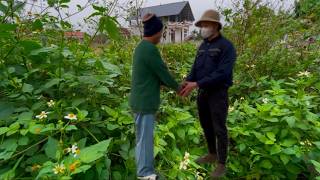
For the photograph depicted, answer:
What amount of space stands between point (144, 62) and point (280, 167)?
6.35ft

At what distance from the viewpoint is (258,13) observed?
265 inches

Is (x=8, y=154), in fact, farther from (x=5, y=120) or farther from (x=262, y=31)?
(x=262, y=31)

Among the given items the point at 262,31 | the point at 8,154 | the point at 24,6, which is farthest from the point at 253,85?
the point at 8,154

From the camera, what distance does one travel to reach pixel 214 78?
10.6ft

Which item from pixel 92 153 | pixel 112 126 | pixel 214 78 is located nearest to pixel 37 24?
pixel 112 126

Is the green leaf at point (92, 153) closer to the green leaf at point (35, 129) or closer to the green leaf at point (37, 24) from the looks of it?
the green leaf at point (35, 129)

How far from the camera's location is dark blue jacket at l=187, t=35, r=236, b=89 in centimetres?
326

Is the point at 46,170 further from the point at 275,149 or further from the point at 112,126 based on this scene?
the point at 275,149

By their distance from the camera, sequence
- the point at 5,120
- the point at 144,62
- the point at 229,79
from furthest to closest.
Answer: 1. the point at 5,120
2. the point at 229,79
3. the point at 144,62

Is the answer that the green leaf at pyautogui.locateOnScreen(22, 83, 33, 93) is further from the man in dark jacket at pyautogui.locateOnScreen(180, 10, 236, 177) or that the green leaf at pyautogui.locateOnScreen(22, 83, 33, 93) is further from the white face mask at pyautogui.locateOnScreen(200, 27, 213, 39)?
the white face mask at pyautogui.locateOnScreen(200, 27, 213, 39)

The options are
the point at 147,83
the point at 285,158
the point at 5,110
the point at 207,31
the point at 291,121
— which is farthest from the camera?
the point at 291,121

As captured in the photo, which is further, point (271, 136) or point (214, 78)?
point (271, 136)

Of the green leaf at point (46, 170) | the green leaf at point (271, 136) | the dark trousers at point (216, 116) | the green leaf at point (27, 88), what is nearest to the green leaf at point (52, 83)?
the green leaf at point (27, 88)

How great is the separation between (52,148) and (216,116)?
51.8 inches
